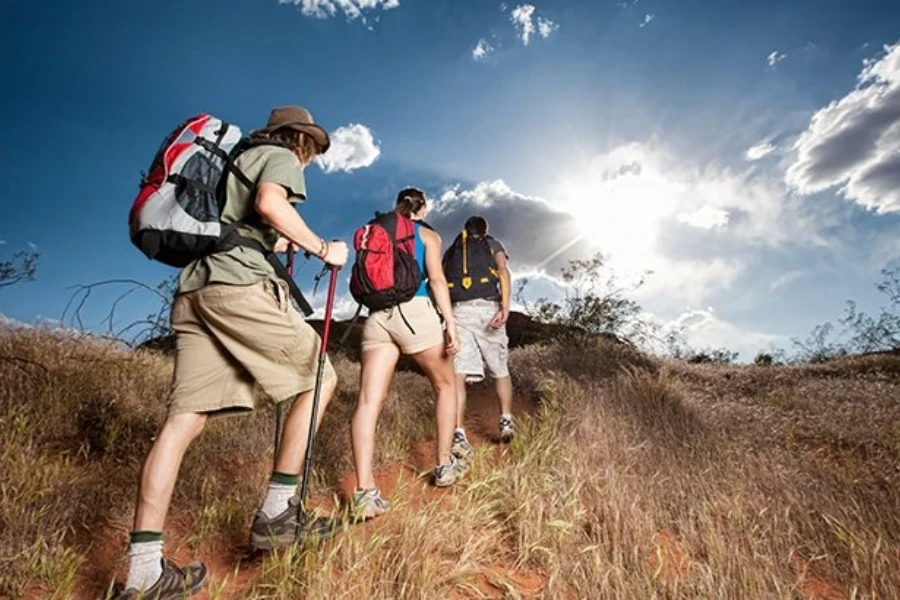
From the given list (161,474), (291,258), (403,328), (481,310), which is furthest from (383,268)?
(481,310)

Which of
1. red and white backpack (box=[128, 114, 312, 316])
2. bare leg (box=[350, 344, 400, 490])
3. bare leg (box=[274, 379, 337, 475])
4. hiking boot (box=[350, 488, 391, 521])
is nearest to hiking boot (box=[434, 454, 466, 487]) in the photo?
bare leg (box=[350, 344, 400, 490])

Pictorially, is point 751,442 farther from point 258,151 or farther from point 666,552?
point 258,151

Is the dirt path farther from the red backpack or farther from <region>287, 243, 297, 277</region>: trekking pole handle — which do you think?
<region>287, 243, 297, 277</region>: trekking pole handle

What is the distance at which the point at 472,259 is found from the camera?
5527 mm

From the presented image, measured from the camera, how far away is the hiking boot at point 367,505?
286cm

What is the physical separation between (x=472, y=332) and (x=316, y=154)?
9.43ft

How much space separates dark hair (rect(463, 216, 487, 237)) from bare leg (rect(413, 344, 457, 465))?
2.34 meters

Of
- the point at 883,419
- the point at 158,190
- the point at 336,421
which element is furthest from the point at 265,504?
the point at 883,419

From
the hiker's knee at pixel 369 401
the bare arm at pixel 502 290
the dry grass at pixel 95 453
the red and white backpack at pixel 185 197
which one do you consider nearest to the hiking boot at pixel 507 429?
the dry grass at pixel 95 453

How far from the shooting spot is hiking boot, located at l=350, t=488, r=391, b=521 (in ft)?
9.37

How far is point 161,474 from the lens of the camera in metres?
2.26

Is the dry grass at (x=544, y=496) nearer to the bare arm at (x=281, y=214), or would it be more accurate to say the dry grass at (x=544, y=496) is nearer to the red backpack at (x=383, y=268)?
the red backpack at (x=383, y=268)

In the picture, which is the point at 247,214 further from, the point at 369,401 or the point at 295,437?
the point at 369,401

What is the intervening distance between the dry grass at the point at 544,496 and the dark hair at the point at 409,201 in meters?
1.92
